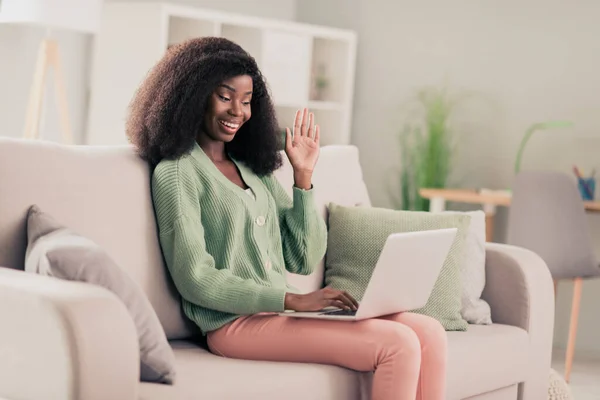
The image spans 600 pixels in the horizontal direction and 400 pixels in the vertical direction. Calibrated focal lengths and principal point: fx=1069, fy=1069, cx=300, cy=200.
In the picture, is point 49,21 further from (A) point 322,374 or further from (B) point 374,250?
(A) point 322,374

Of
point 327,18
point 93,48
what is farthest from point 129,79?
point 327,18

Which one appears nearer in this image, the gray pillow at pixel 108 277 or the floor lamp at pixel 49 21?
the gray pillow at pixel 108 277

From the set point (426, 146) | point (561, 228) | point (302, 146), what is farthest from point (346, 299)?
point (426, 146)

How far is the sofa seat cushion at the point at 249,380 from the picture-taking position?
207 cm

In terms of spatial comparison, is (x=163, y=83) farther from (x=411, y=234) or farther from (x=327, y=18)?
(x=327, y=18)

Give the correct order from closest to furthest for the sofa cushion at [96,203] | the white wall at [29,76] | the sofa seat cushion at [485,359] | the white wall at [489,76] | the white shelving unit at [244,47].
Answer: the sofa cushion at [96,203], the sofa seat cushion at [485,359], the white wall at [29,76], the white shelving unit at [244,47], the white wall at [489,76]

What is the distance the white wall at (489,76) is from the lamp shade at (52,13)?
7.20ft

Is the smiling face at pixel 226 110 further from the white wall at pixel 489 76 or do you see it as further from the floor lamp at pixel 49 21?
the white wall at pixel 489 76

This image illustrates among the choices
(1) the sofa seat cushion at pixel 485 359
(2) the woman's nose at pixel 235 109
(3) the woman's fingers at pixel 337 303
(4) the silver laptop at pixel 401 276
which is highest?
(2) the woman's nose at pixel 235 109

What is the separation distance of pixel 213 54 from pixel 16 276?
832 millimetres

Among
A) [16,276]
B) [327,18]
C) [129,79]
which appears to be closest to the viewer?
[16,276]

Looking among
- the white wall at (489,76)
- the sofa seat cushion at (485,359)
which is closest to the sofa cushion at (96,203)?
the sofa seat cushion at (485,359)

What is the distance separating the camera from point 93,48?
16.9ft

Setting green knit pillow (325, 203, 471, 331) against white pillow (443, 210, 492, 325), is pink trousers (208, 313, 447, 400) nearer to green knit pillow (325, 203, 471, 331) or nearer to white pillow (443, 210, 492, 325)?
green knit pillow (325, 203, 471, 331)
